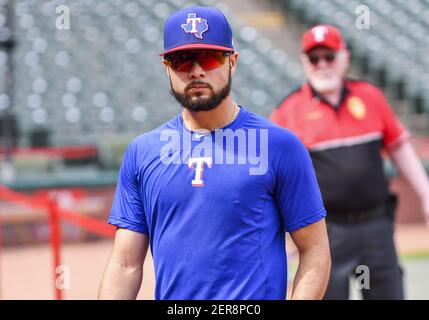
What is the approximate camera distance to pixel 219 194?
295 cm

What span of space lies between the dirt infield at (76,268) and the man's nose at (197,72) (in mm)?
4962

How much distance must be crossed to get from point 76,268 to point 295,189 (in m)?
8.00

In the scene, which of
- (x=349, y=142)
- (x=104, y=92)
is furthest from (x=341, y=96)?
(x=104, y=92)

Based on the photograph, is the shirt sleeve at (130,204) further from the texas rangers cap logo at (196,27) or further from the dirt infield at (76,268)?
the dirt infield at (76,268)

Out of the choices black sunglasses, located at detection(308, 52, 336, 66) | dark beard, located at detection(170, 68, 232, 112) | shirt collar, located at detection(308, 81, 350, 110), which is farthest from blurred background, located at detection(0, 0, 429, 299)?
dark beard, located at detection(170, 68, 232, 112)

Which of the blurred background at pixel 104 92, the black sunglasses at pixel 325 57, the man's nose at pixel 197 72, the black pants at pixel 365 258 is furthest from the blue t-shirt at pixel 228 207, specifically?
the blurred background at pixel 104 92

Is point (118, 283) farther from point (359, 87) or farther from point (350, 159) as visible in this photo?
point (359, 87)

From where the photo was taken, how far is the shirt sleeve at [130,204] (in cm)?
314

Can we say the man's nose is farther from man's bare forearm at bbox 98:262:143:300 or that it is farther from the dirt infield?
the dirt infield

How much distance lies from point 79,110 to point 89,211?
346 centimetres

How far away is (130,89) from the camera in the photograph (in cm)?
1634

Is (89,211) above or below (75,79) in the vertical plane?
below
